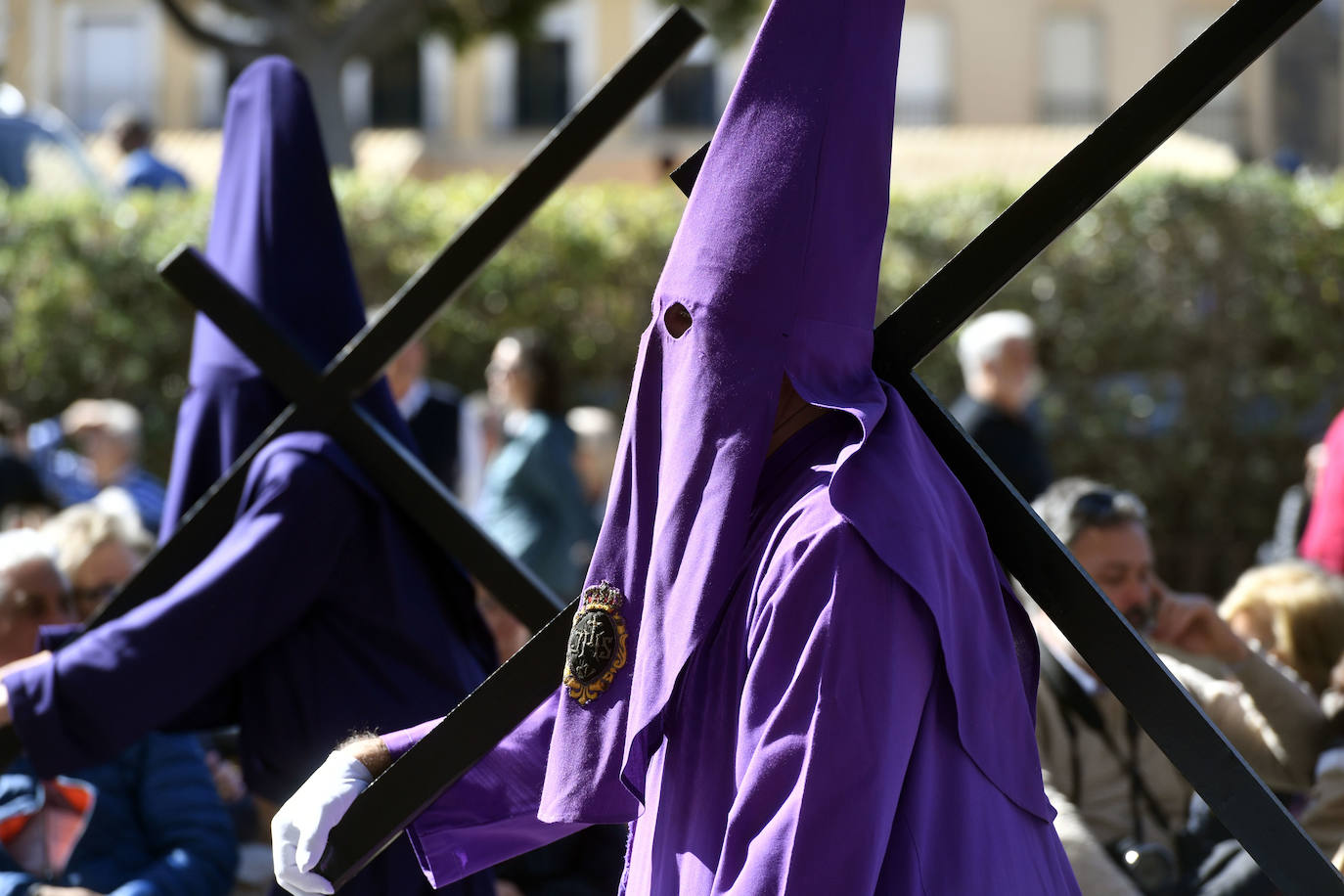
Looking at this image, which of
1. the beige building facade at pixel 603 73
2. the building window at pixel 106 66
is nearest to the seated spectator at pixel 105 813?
the beige building facade at pixel 603 73

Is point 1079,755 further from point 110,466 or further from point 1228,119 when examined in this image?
point 1228,119

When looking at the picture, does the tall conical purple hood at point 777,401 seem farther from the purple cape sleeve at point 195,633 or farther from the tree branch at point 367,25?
the tree branch at point 367,25

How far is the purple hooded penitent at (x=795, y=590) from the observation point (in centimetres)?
170

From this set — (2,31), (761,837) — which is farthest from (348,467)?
(2,31)

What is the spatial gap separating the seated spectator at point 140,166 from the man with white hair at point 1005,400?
5.98 meters

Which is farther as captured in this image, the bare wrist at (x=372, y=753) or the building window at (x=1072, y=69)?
the building window at (x=1072, y=69)

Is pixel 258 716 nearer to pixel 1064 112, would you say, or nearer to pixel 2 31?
pixel 1064 112

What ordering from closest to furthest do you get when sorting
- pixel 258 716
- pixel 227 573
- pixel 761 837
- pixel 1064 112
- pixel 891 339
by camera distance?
pixel 761 837
pixel 891 339
pixel 227 573
pixel 258 716
pixel 1064 112

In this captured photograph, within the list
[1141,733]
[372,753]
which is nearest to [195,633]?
[372,753]

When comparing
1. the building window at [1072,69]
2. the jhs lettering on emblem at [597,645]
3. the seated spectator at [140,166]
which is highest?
the seated spectator at [140,166]

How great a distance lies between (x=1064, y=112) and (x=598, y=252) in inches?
749

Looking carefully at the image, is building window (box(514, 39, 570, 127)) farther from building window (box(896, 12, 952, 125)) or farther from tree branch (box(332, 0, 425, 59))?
tree branch (box(332, 0, 425, 59))

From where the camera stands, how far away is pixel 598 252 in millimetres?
9266

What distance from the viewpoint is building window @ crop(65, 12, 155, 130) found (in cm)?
2794
